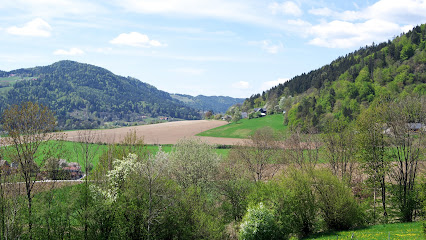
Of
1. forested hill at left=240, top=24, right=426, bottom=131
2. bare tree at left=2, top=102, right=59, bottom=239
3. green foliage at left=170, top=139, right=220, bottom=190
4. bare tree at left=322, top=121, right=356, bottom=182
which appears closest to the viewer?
bare tree at left=2, top=102, right=59, bottom=239

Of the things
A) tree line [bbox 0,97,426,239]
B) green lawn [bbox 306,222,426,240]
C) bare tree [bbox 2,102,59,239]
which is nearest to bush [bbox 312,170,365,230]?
tree line [bbox 0,97,426,239]

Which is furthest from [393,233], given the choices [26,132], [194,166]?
[26,132]

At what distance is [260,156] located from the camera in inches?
1956

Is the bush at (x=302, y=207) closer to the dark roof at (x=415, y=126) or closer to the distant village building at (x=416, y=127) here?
the distant village building at (x=416, y=127)

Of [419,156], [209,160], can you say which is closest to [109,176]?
[209,160]

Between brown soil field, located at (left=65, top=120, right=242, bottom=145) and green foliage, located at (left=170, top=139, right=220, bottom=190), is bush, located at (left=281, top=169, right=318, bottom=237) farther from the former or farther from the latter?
brown soil field, located at (left=65, top=120, right=242, bottom=145)

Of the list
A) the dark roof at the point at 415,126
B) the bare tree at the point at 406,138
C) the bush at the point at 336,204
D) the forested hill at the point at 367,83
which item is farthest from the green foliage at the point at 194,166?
the forested hill at the point at 367,83

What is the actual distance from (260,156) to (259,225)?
2443 cm

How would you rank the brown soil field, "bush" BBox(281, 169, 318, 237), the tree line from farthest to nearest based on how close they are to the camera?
the brown soil field → "bush" BBox(281, 169, 318, 237) → the tree line

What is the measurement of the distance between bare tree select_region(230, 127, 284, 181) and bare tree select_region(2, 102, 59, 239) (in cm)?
2934

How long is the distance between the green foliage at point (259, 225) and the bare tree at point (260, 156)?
69.6 ft

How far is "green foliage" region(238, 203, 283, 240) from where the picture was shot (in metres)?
25.9

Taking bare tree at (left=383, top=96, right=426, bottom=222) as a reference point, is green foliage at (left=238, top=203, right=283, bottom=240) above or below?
below

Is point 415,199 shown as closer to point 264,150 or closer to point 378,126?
point 378,126
